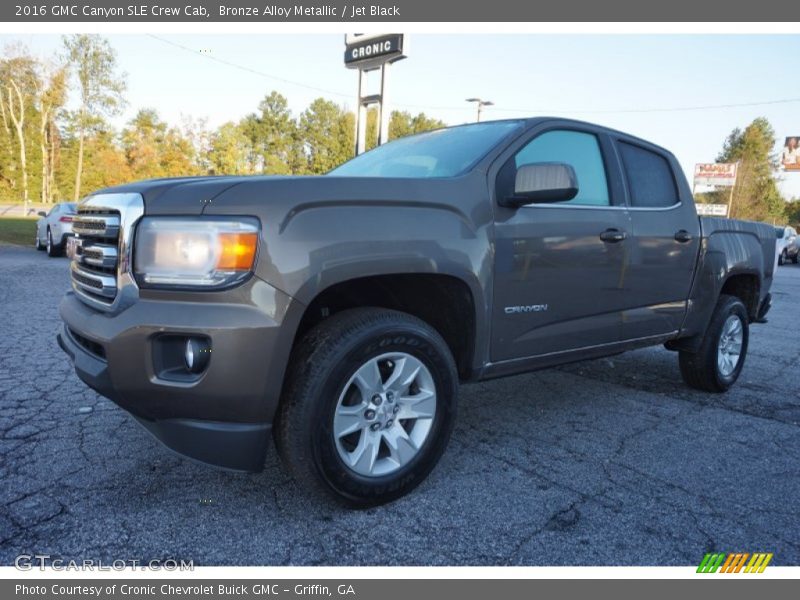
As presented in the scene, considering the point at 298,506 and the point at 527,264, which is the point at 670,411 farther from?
the point at 298,506

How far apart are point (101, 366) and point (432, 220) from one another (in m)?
1.50

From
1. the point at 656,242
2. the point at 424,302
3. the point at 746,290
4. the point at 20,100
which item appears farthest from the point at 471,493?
the point at 20,100

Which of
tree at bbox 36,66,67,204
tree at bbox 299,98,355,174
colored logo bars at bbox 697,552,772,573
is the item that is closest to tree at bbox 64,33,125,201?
tree at bbox 36,66,67,204

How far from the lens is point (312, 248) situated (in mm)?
2170

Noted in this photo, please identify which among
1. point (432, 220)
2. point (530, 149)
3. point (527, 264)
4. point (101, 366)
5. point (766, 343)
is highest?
point (530, 149)

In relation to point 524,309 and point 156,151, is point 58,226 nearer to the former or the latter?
point 524,309

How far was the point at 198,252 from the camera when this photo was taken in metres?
2.08

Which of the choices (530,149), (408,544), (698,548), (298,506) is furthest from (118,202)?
(698,548)

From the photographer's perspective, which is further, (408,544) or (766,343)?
(766,343)

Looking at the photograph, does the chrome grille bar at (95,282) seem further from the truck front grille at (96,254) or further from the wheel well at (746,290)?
the wheel well at (746,290)

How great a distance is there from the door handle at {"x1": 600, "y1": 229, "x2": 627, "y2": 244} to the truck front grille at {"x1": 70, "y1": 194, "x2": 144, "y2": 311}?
8.13ft

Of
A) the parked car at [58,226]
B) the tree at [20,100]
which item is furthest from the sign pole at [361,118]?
the tree at [20,100]
